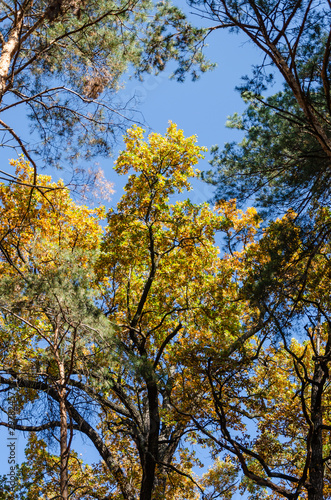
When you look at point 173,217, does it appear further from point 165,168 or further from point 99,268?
point 99,268

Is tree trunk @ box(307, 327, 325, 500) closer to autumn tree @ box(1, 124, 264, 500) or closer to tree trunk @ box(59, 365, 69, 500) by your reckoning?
autumn tree @ box(1, 124, 264, 500)

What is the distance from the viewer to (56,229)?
10570mm

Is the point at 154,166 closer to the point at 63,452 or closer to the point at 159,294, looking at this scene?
the point at 159,294

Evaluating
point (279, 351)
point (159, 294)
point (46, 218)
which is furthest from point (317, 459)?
point (46, 218)

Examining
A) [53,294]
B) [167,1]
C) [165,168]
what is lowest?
[53,294]

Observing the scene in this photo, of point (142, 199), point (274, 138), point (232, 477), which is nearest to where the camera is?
point (274, 138)

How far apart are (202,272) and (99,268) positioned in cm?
252

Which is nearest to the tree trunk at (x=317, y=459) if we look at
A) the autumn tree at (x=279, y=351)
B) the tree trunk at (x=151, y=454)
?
the autumn tree at (x=279, y=351)

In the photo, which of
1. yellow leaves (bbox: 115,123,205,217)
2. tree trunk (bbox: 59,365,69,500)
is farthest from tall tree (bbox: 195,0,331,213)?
tree trunk (bbox: 59,365,69,500)

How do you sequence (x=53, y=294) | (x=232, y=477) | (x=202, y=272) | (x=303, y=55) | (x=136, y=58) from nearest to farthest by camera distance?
(x=53, y=294) < (x=303, y=55) < (x=136, y=58) < (x=202, y=272) < (x=232, y=477)

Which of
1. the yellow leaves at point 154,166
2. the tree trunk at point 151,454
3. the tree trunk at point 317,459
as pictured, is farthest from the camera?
the yellow leaves at point 154,166

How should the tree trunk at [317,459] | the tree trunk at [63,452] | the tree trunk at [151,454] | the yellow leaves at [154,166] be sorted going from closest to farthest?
the tree trunk at [63,452], the tree trunk at [317,459], the tree trunk at [151,454], the yellow leaves at [154,166]

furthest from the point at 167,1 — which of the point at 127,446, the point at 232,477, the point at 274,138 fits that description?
the point at 232,477

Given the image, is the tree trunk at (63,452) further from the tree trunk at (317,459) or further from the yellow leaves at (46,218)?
the yellow leaves at (46,218)
